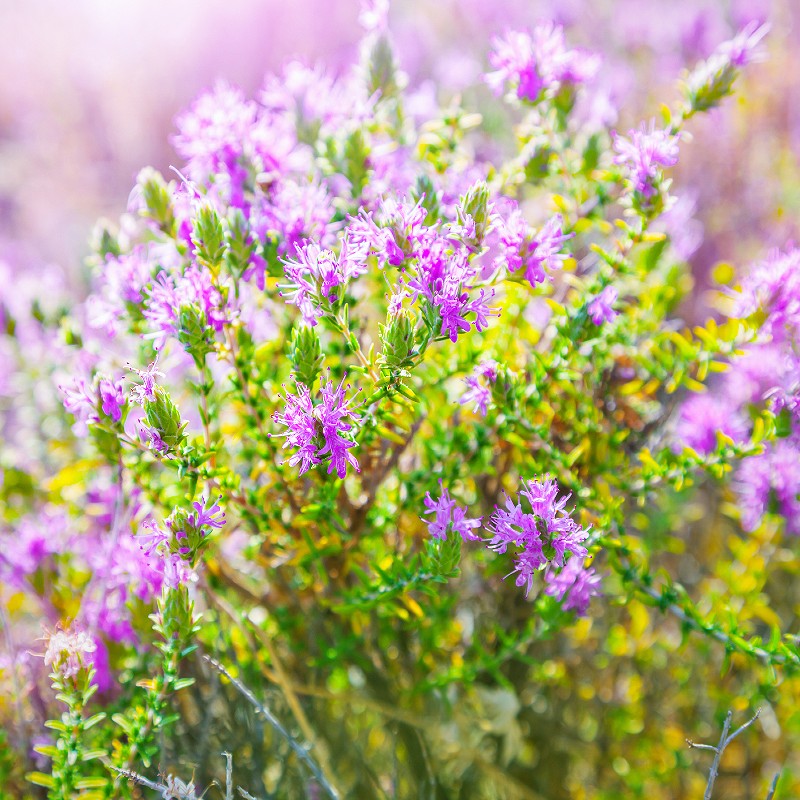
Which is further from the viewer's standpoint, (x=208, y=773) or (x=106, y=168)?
(x=106, y=168)

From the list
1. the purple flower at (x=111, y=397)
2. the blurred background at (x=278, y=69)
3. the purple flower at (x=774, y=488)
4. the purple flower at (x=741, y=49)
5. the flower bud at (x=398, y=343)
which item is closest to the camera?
the flower bud at (x=398, y=343)

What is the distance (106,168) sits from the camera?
3.99m

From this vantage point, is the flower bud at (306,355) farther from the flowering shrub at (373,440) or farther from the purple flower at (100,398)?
the purple flower at (100,398)

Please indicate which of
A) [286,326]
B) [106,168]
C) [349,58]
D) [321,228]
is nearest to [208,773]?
[286,326]

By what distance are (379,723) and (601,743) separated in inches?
15.1

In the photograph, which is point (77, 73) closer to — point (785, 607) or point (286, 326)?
point (286, 326)

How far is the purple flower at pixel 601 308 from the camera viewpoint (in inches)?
33.4

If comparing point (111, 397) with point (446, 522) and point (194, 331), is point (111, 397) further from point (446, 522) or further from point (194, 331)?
point (446, 522)

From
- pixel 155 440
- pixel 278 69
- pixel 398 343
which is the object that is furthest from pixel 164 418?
pixel 278 69

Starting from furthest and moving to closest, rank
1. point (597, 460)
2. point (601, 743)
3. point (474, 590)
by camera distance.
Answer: point (601, 743)
point (474, 590)
point (597, 460)

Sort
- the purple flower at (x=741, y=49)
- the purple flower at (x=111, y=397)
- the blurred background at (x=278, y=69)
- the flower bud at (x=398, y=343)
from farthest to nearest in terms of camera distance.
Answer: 1. the blurred background at (x=278, y=69)
2. the purple flower at (x=741, y=49)
3. the purple flower at (x=111, y=397)
4. the flower bud at (x=398, y=343)

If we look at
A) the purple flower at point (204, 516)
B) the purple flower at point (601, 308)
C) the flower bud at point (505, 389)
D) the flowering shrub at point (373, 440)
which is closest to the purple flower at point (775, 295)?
the flowering shrub at point (373, 440)

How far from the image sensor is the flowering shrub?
78 centimetres

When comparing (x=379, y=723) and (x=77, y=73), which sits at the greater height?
(x=77, y=73)
